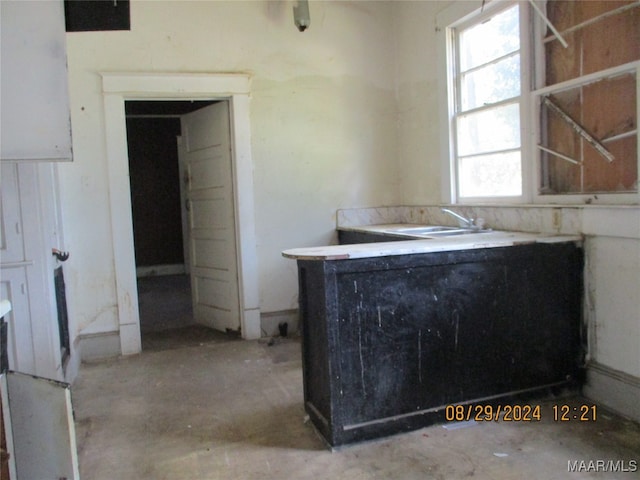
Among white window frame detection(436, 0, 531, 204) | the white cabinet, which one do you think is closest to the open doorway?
white window frame detection(436, 0, 531, 204)

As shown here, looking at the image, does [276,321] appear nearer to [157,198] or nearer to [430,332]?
[430,332]

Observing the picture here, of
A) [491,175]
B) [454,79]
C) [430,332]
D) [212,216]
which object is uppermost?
[454,79]

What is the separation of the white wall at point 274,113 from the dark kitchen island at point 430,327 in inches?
73.7

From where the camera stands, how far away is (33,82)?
1.49m

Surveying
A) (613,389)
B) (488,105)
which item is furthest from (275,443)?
(488,105)

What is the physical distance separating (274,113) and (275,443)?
2.77 m

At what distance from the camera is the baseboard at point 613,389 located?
2.49 meters

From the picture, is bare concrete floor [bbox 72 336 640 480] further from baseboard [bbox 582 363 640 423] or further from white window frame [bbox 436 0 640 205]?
white window frame [bbox 436 0 640 205]

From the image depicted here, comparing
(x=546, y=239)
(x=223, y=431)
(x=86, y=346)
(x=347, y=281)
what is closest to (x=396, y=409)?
(x=347, y=281)

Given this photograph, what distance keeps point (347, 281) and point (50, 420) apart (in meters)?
1.29

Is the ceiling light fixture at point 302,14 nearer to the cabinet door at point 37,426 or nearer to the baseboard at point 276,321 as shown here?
the baseboard at point 276,321

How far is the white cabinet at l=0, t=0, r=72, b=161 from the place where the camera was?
1.47 meters

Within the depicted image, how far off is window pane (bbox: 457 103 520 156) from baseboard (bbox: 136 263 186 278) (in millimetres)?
5654

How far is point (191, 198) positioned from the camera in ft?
15.7
